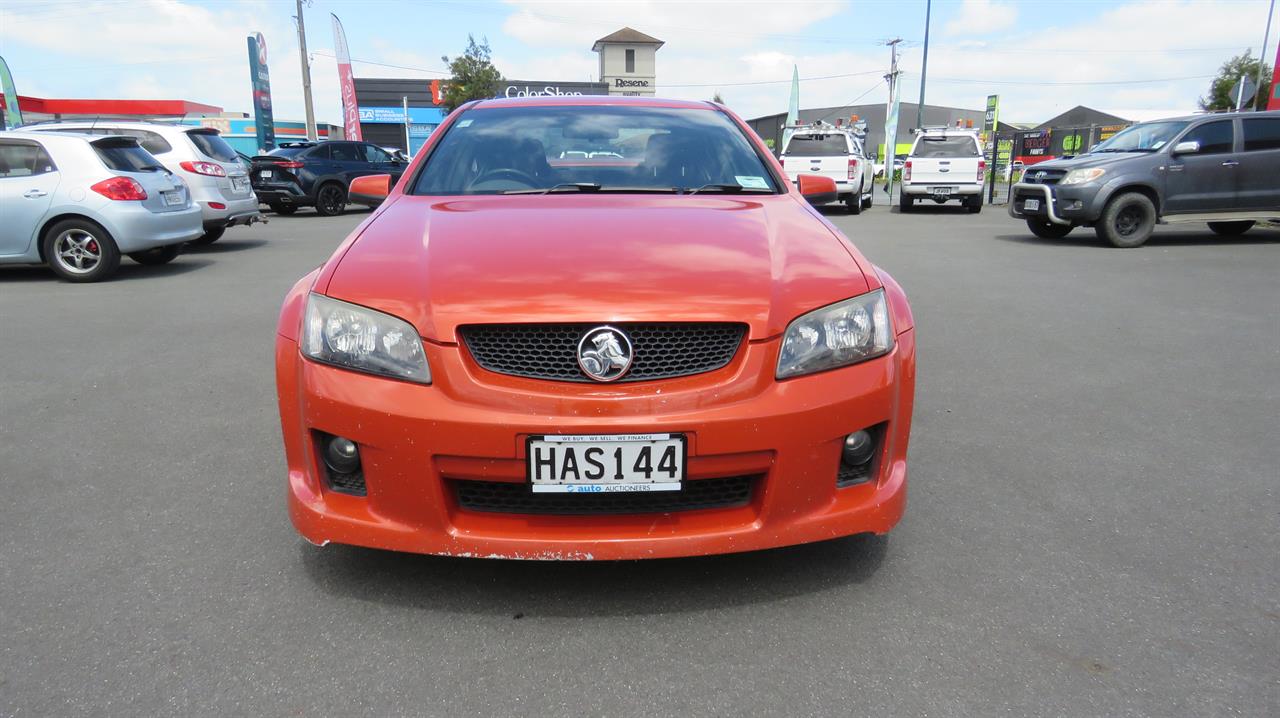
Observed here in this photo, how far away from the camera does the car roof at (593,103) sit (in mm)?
→ 3992

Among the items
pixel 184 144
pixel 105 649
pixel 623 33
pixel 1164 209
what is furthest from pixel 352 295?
pixel 623 33

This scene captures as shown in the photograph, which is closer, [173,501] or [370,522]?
[370,522]

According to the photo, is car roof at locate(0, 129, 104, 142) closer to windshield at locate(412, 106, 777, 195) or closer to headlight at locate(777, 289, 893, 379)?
windshield at locate(412, 106, 777, 195)

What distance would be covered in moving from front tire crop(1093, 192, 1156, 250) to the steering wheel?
10.2 m

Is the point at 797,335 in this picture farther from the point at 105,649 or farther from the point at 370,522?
the point at 105,649

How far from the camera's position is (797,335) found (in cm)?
225

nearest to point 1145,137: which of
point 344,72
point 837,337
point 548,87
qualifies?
point 837,337

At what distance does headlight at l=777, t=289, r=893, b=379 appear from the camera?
87.9 inches

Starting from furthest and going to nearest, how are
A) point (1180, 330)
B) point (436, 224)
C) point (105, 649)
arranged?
point (1180, 330), point (436, 224), point (105, 649)

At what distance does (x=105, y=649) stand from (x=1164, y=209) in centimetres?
1257

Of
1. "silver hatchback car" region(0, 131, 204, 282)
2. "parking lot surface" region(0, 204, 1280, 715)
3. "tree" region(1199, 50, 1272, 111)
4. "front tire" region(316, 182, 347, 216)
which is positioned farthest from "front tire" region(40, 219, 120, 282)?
"tree" region(1199, 50, 1272, 111)

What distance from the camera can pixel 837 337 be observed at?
2.29m

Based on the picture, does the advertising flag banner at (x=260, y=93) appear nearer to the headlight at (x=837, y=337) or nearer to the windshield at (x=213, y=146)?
the windshield at (x=213, y=146)

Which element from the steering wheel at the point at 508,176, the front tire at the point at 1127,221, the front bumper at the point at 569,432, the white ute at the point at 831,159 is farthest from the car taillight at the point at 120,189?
the white ute at the point at 831,159
